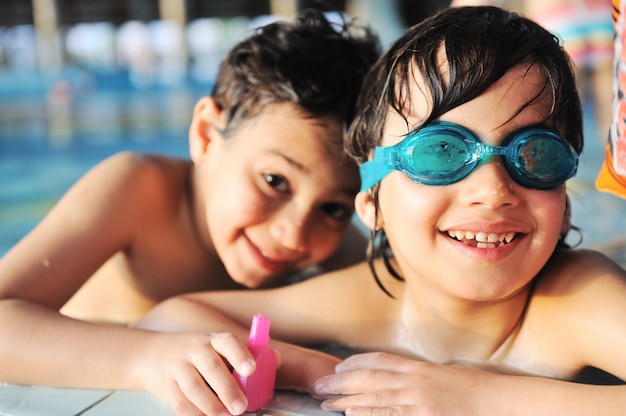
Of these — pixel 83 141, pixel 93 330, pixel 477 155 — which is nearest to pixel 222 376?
pixel 93 330

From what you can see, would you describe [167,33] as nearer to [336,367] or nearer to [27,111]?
[27,111]

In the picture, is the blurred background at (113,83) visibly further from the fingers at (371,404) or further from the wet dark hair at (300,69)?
the fingers at (371,404)

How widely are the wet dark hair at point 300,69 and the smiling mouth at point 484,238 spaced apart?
2.24 feet

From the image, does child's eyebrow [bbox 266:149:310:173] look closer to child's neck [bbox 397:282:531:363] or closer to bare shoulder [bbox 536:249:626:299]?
child's neck [bbox 397:282:531:363]

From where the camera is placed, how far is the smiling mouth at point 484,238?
1.66m

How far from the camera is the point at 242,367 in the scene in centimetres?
152

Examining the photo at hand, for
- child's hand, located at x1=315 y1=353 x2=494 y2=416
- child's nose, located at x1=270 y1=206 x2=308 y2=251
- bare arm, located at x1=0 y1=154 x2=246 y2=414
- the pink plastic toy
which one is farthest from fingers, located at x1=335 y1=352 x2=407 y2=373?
child's nose, located at x1=270 y1=206 x2=308 y2=251

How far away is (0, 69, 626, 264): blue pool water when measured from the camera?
191 inches

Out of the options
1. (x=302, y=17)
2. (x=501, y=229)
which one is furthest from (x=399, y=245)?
(x=302, y=17)

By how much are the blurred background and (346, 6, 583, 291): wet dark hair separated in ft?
2.35

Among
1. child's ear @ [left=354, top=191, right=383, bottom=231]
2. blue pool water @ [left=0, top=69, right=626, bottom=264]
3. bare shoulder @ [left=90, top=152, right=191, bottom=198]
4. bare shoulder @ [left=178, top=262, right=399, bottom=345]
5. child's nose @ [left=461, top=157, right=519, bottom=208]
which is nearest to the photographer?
child's nose @ [left=461, top=157, right=519, bottom=208]

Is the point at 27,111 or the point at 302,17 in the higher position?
the point at 302,17

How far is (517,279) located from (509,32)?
0.60m

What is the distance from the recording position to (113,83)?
58.3 ft
